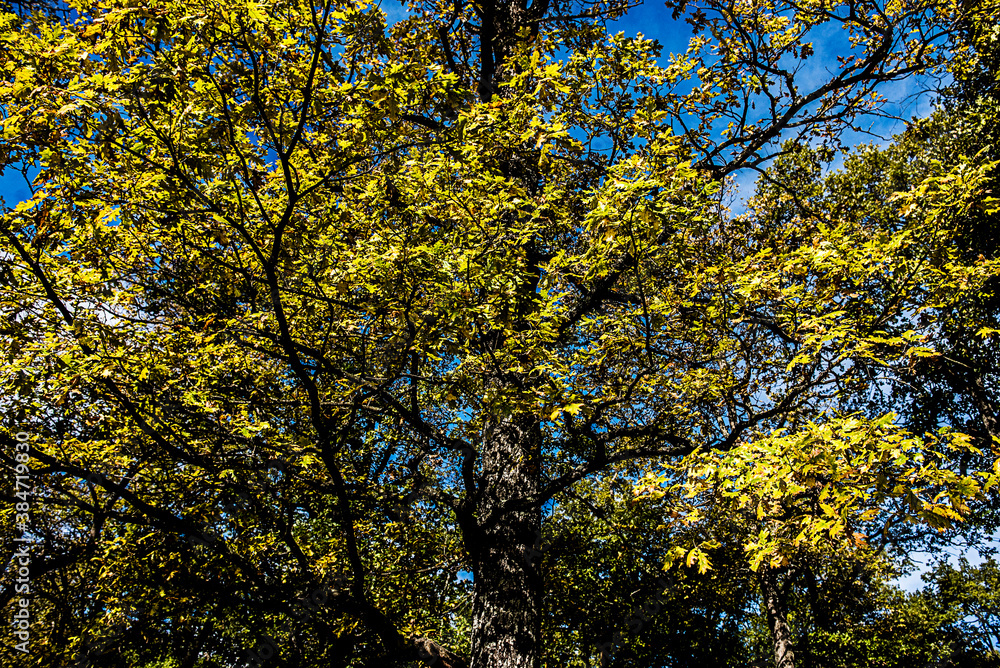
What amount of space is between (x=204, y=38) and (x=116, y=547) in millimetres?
7987

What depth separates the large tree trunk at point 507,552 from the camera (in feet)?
21.4

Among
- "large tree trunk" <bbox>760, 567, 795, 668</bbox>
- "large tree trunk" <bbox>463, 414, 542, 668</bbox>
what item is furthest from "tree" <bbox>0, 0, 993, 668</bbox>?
"large tree trunk" <bbox>760, 567, 795, 668</bbox>

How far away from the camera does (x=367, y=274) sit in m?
5.86

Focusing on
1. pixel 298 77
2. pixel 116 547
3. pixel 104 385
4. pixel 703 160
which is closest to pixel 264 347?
pixel 104 385

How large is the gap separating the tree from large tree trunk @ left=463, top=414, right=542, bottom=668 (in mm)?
33

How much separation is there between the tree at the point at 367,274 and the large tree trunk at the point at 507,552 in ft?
0.11

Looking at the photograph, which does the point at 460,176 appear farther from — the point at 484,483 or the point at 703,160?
the point at 484,483
